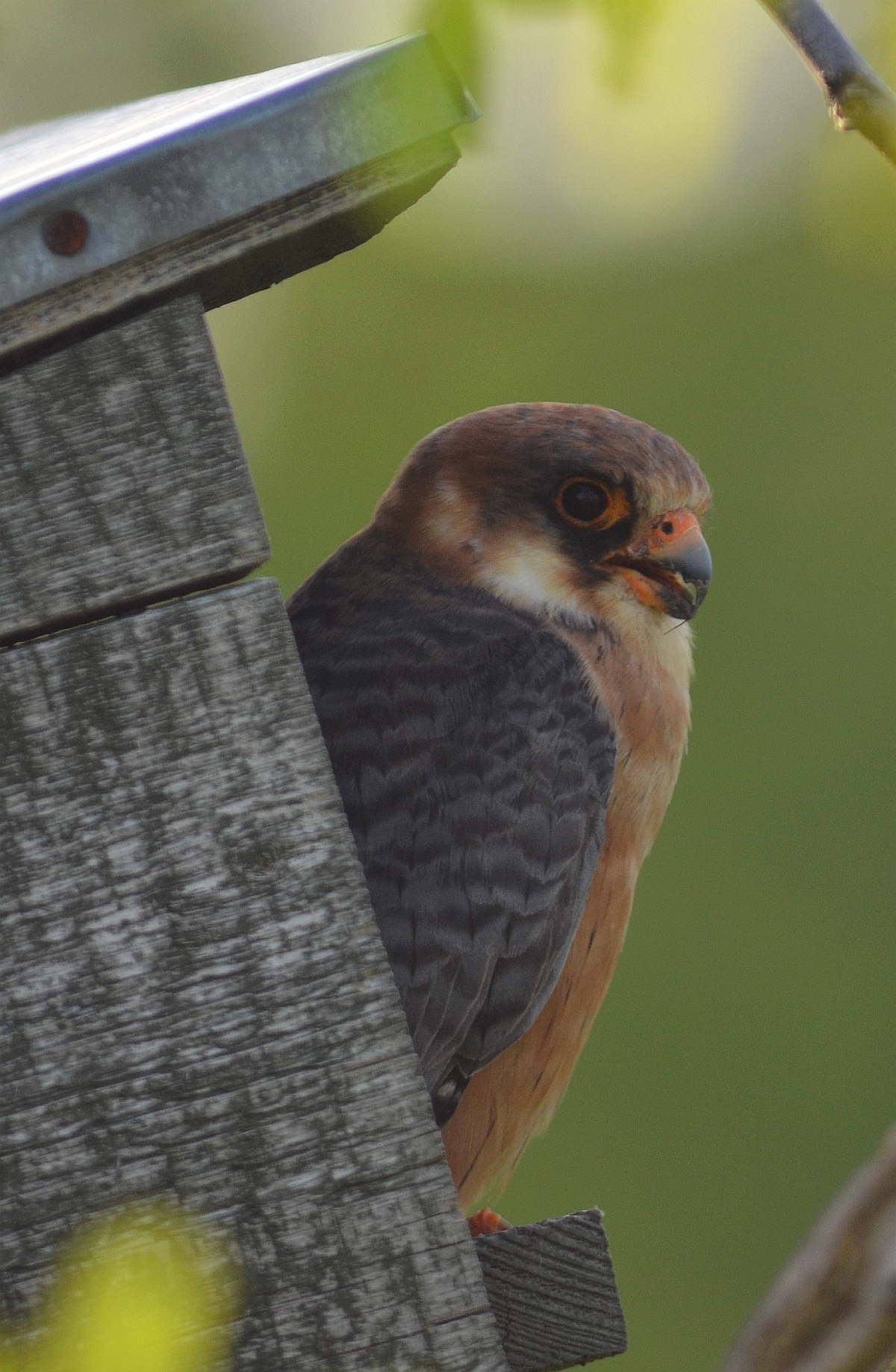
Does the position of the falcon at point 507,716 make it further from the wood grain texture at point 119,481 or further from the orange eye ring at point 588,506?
the wood grain texture at point 119,481

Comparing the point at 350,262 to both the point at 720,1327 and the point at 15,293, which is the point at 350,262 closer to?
the point at 720,1327

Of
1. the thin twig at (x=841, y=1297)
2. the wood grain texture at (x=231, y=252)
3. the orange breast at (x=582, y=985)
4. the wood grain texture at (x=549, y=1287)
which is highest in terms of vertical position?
the wood grain texture at (x=231, y=252)

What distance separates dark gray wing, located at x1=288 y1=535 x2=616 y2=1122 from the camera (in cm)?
179

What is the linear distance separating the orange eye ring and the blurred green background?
2890mm

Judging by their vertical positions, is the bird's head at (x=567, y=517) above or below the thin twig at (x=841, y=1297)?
above

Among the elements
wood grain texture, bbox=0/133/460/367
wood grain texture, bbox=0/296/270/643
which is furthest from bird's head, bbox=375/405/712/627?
wood grain texture, bbox=0/296/270/643

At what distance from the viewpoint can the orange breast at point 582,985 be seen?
78.5 inches

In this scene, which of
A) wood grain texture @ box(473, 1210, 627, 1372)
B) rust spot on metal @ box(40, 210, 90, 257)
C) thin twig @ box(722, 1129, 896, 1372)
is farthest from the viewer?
wood grain texture @ box(473, 1210, 627, 1372)

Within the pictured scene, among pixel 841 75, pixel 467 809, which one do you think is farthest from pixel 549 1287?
pixel 841 75

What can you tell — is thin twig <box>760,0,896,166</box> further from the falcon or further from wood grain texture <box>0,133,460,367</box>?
the falcon

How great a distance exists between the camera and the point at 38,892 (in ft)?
4.55

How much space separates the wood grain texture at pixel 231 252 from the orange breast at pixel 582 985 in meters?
0.81

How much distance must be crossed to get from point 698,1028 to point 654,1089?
0.30 meters

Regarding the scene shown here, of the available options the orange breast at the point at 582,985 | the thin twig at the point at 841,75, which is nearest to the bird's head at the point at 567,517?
the orange breast at the point at 582,985
